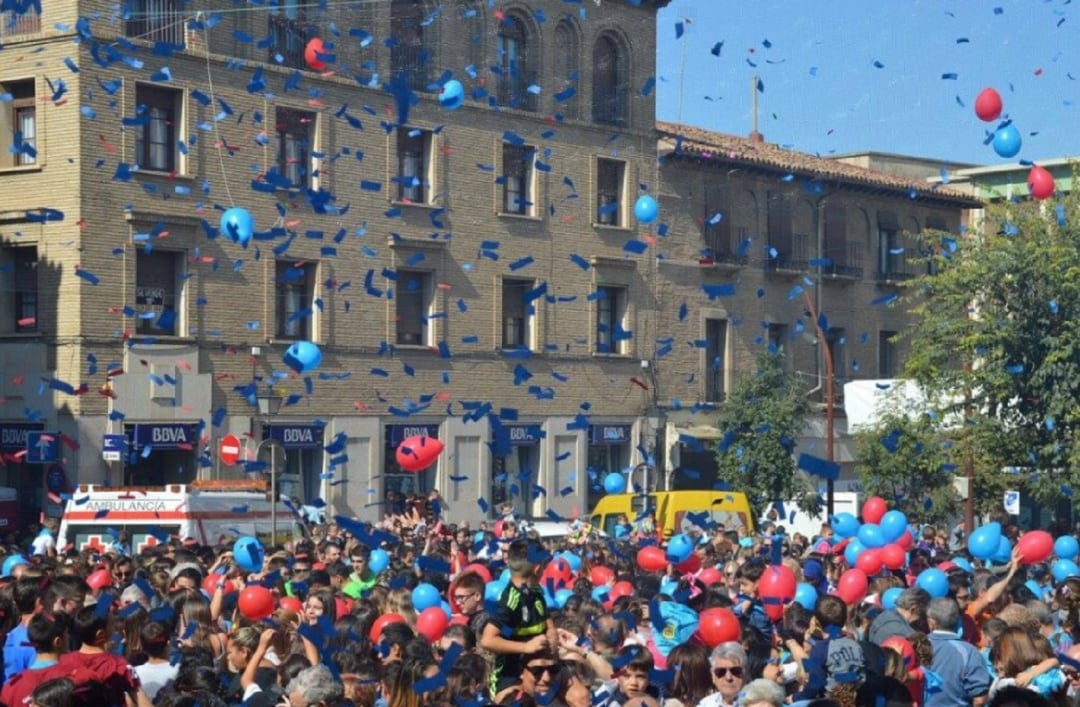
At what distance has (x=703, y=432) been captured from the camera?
40.5 metres

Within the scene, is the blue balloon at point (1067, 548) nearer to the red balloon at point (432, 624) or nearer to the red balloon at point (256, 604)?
the red balloon at point (432, 624)

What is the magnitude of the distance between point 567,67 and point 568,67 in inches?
1.5

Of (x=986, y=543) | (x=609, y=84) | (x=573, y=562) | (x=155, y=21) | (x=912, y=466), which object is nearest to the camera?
(x=986, y=543)

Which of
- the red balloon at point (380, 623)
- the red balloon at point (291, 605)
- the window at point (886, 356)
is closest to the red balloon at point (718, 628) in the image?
the red balloon at point (380, 623)

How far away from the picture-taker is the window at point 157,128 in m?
30.4

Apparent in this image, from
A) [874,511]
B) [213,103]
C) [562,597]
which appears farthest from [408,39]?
[562,597]

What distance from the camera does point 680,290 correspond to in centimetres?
4038

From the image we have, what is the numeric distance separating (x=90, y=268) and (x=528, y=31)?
418 inches

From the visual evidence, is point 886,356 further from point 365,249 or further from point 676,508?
point 676,508

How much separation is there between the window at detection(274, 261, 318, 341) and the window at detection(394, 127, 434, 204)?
7.94 ft

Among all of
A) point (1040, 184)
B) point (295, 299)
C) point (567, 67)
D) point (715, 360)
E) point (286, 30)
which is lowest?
point (715, 360)

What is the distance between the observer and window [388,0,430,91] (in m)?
33.6

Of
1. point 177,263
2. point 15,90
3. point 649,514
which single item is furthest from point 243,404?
point 649,514

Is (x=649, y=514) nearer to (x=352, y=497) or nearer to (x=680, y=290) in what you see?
(x=352, y=497)
